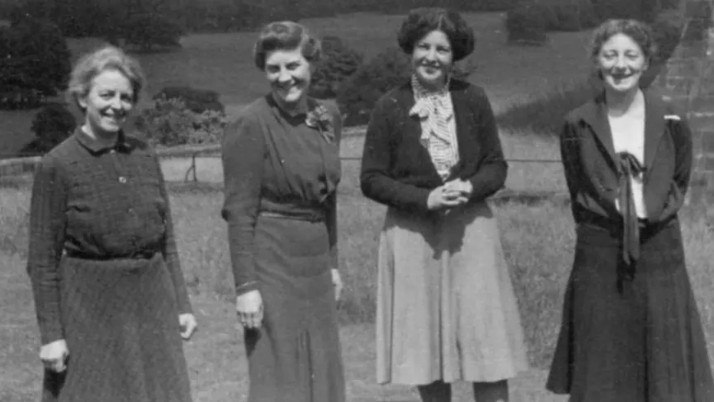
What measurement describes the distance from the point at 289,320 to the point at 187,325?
0.35 metres

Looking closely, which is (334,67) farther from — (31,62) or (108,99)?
(108,99)

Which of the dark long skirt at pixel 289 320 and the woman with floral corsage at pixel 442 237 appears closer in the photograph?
the dark long skirt at pixel 289 320

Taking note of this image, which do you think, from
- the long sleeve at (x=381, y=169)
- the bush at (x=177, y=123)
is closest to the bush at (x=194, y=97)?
the bush at (x=177, y=123)

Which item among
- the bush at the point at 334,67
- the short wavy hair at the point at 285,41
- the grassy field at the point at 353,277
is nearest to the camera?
the short wavy hair at the point at 285,41

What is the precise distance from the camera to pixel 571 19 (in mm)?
11977

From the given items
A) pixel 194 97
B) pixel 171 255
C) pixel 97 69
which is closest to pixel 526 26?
pixel 194 97

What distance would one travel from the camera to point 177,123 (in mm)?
13016

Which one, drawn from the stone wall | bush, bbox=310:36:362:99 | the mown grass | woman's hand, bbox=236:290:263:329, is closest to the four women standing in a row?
woman's hand, bbox=236:290:263:329

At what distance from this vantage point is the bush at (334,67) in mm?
12031

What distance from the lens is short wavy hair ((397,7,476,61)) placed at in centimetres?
507

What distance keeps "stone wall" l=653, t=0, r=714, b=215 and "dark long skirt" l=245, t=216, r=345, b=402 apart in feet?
27.3

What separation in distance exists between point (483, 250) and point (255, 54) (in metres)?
1.07

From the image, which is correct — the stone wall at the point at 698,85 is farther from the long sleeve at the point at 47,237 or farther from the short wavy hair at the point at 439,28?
the long sleeve at the point at 47,237

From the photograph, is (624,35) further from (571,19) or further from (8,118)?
(8,118)
